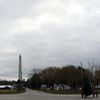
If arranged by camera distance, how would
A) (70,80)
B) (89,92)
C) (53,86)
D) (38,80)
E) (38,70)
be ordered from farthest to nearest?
(38,70) < (38,80) < (53,86) < (70,80) < (89,92)

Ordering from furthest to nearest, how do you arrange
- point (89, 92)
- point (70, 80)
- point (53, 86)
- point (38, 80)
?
point (38, 80)
point (53, 86)
point (70, 80)
point (89, 92)

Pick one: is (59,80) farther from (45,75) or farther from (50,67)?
(50,67)

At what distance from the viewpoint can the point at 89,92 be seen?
192ft

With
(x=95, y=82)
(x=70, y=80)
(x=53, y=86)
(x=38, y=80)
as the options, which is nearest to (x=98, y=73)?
(x=95, y=82)

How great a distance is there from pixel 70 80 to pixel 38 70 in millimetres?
56343

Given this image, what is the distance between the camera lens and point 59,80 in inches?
5187

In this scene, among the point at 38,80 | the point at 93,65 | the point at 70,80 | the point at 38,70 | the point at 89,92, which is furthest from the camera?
the point at 38,70

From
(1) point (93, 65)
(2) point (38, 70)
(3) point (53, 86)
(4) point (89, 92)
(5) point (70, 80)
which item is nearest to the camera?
(4) point (89, 92)

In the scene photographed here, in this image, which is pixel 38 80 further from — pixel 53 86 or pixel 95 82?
pixel 95 82

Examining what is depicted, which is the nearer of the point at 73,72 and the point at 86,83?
the point at 86,83

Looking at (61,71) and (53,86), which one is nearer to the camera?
(61,71)

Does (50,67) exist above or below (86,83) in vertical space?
above

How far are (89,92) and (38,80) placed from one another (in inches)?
4190

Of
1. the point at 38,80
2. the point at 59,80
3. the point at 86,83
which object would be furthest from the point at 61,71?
the point at 86,83
